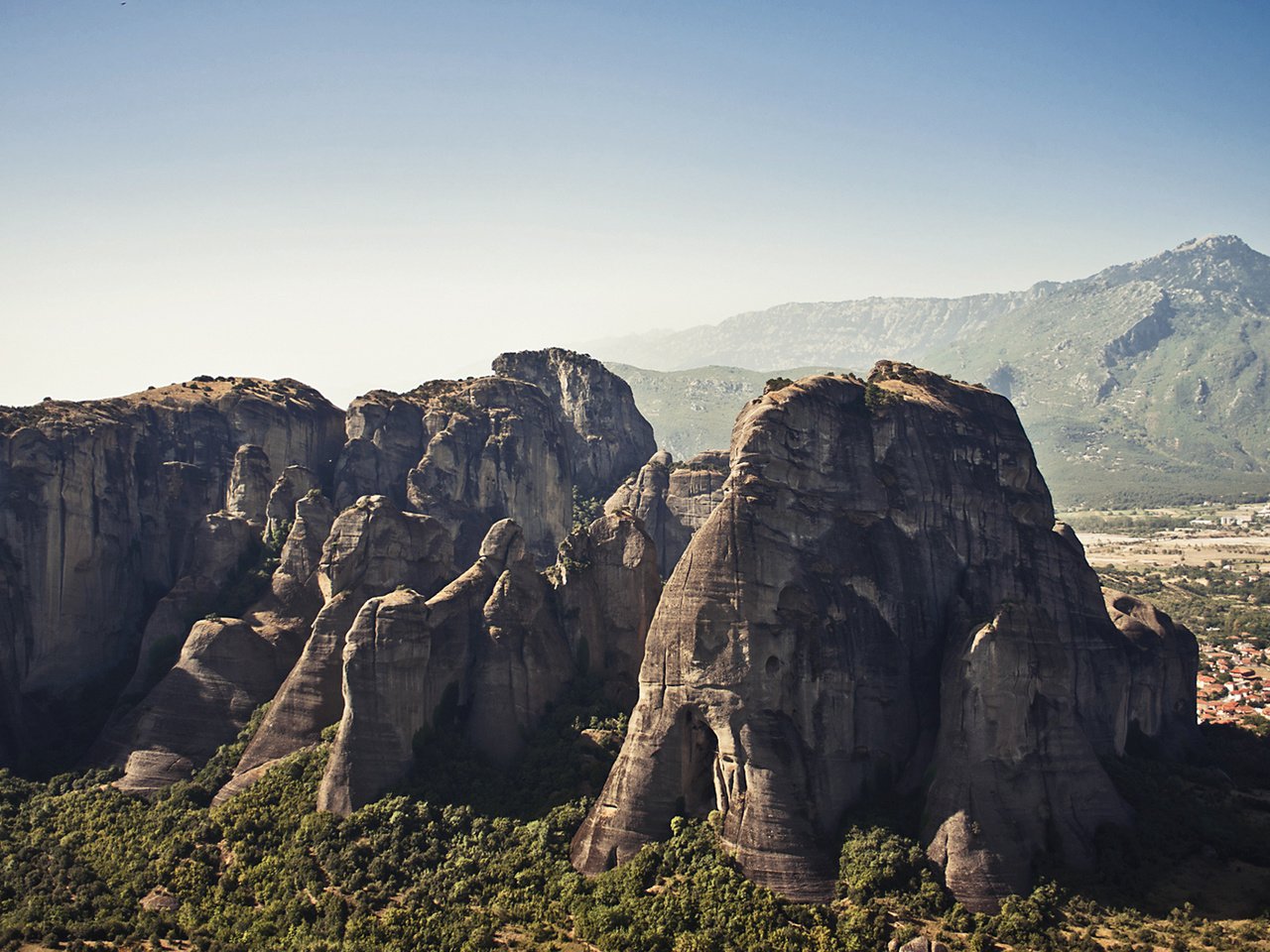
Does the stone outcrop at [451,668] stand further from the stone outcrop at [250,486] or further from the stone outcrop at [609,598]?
the stone outcrop at [250,486]

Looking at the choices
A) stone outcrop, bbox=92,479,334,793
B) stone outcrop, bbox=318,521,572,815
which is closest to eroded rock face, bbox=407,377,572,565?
stone outcrop, bbox=92,479,334,793

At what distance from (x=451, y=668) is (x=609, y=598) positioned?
426 inches

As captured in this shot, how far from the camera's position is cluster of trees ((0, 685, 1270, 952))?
131 feet

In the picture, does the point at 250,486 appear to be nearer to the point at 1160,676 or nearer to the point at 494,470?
the point at 494,470

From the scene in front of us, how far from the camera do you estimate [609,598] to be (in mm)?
59844

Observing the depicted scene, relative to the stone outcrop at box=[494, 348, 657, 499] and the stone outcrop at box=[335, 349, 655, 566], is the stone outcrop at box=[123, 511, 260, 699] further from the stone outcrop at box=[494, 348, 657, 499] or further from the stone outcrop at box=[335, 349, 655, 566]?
the stone outcrop at box=[494, 348, 657, 499]

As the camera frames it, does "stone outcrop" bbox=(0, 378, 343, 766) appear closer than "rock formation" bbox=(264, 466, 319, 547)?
Yes

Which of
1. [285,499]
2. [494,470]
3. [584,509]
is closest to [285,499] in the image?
[285,499]

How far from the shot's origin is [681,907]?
40906mm

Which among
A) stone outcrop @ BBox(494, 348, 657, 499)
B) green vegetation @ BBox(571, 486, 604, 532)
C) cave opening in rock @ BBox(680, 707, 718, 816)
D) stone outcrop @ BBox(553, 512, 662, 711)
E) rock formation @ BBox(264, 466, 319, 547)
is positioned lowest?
cave opening in rock @ BBox(680, 707, 718, 816)

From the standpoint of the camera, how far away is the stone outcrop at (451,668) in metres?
48.8

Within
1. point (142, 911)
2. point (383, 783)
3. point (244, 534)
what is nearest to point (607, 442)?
point (244, 534)

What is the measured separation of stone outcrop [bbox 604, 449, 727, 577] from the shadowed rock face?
37.7m

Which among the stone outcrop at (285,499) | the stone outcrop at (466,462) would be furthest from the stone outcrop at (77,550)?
the stone outcrop at (466,462)
